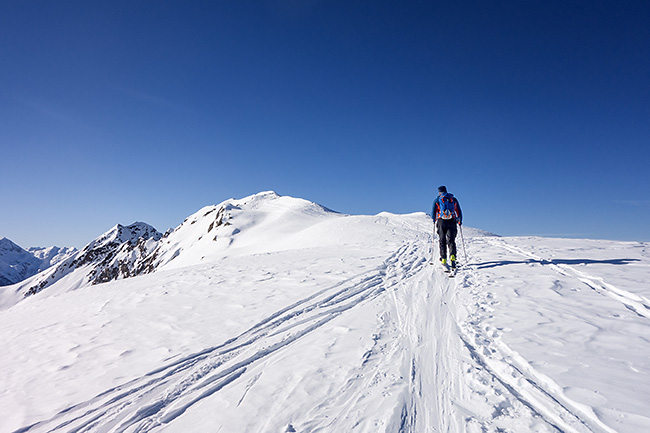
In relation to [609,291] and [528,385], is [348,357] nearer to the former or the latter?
[528,385]

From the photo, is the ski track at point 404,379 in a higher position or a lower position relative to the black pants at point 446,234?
lower

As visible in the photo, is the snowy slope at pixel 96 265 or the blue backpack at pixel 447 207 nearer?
the blue backpack at pixel 447 207

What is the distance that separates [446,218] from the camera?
405 inches

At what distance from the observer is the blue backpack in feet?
33.6

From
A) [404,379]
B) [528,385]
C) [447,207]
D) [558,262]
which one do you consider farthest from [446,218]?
[404,379]

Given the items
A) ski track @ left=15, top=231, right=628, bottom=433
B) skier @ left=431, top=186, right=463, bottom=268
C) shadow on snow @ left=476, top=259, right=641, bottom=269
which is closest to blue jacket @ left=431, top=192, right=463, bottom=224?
skier @ left=431, top=186, right=463, bottom=268

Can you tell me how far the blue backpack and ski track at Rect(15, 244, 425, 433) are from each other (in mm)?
5794

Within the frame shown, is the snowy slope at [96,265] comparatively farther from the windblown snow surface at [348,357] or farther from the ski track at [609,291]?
the ski track at [609,291]

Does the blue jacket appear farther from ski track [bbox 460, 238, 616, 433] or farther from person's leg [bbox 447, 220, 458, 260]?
ski track [bbox 460, 238, 616, 433]

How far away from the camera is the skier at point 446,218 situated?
10.1 m

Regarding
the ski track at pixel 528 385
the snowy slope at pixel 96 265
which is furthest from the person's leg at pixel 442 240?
the snowy slope at pixel 96 265

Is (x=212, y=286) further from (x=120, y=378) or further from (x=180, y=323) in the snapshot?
(x=120, y=378)

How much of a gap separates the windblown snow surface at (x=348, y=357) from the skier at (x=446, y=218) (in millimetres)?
1394

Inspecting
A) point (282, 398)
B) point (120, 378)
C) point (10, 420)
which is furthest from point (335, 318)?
point (10, 420)
